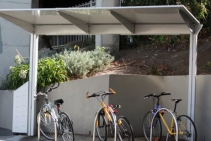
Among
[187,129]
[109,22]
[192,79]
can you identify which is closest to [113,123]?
[187,129]

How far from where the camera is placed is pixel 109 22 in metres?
10.9

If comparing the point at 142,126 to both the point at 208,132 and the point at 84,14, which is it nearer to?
the point at 208,132

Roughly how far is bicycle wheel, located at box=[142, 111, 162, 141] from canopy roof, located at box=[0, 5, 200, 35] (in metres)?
1.90

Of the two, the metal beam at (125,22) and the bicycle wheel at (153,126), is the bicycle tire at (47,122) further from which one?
the metal beam at (125,22)

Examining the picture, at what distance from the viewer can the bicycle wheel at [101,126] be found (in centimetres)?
960

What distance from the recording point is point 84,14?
10.1 metres

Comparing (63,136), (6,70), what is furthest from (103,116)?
(6,70)

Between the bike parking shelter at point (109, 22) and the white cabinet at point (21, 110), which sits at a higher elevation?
the bike parking shelter at point (109, 22)

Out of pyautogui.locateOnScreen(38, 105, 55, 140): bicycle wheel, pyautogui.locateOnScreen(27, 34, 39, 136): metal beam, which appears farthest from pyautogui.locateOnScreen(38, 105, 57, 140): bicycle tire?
pyautogui.locateOnScreen(27, 34, 39, 136): metal beam

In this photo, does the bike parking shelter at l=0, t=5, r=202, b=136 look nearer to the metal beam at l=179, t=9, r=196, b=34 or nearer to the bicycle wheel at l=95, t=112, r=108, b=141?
the metal beam at l=179, t=9, r=196, b=34

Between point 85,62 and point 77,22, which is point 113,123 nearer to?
point 77,22

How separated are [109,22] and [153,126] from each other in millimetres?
2656

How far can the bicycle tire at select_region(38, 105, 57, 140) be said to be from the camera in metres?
10.5

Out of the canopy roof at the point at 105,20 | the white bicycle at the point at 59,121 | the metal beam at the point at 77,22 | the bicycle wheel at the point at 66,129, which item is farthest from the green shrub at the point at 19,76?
the bicycle wheel at the point at 66,129
